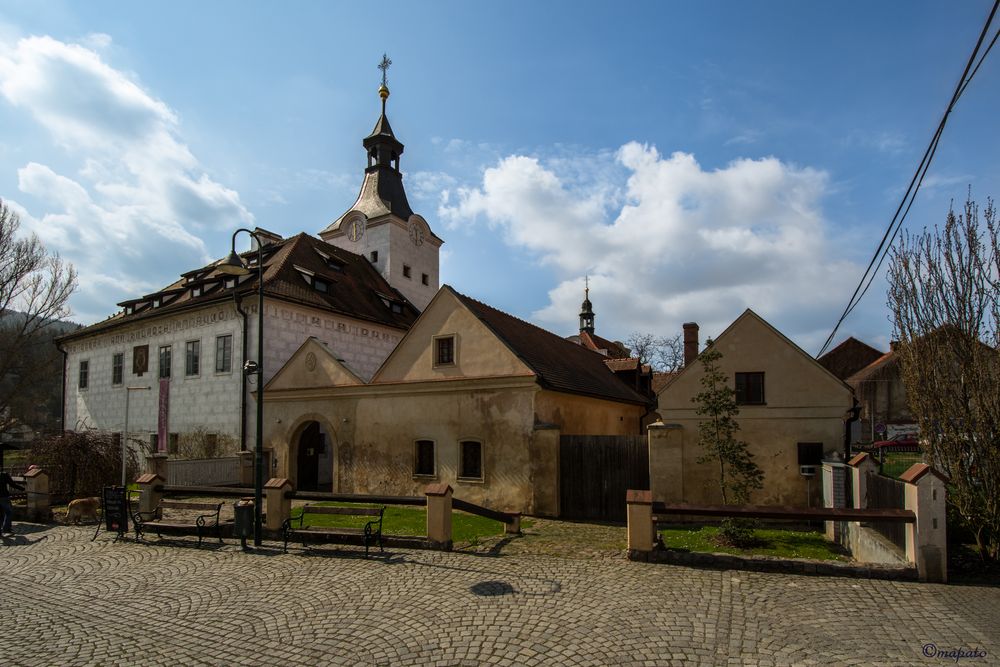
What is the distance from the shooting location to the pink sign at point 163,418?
27859mm

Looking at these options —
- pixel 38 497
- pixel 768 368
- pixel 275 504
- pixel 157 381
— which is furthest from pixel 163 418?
pixel 768 368

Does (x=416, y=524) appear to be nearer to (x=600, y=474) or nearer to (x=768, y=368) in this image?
(x=600, y=474)

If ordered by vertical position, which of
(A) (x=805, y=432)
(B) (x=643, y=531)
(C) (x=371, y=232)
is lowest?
(B) (x=643, y=531)

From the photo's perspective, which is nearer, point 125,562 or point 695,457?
point 125,562

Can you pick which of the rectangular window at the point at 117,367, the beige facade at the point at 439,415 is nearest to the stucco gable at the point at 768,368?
the beige facade at the point at 439,415

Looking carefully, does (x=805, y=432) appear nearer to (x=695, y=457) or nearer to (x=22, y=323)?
(x=695, y=457)

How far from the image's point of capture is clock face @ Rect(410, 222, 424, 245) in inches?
1474

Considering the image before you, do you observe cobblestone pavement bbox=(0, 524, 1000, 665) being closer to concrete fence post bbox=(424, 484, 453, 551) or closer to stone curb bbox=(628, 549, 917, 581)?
stone curb bbox=(628, 549, 917, 581)

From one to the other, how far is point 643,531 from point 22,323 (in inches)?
1451

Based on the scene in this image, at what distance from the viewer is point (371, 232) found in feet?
119

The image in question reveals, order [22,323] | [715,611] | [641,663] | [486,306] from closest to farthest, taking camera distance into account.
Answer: [641,663] < [715,611] < [486,306] < [22,323]

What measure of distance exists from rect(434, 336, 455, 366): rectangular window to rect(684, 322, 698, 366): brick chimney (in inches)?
658

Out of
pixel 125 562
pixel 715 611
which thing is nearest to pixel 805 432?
pixel 715 611

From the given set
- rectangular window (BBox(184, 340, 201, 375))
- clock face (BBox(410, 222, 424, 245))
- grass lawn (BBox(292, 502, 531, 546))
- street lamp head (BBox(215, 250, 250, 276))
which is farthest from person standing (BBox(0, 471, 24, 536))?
clock face (BBox(410, 222, 424, 245))
